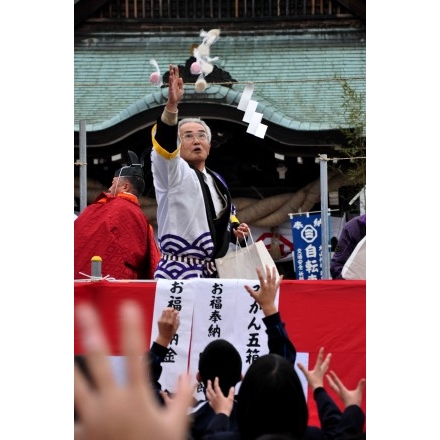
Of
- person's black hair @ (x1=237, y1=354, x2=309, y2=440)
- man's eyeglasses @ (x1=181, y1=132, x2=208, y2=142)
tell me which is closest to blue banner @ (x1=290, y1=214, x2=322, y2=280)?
man's eyeglasses @ (x1=181, y1=132, x2=208, y2=142)

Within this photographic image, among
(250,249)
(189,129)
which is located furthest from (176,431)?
(189,129)

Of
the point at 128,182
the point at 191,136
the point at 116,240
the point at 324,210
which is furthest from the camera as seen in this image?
the point at 324,210

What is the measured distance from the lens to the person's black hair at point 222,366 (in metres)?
2.96

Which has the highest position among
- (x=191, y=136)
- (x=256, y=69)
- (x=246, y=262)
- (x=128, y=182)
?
(x=256, y=69)

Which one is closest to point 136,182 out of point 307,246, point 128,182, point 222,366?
point 128,182

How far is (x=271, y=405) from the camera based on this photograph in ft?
7.63

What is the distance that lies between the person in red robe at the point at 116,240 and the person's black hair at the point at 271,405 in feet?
6.40

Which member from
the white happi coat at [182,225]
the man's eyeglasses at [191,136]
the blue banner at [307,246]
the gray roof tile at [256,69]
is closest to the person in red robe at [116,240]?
the white happi coat at [182,225]

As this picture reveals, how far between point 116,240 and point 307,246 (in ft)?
13.1

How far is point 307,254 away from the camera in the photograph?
8188mm

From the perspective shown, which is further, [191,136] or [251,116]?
[251,116]

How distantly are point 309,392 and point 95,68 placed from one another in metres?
8.10

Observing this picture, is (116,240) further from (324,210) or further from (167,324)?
(324,210)

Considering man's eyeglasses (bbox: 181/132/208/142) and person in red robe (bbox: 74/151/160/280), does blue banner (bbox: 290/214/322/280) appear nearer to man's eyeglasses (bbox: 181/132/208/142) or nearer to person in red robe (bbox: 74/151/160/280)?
person in red robe (bbox: 74/151/160/280)
